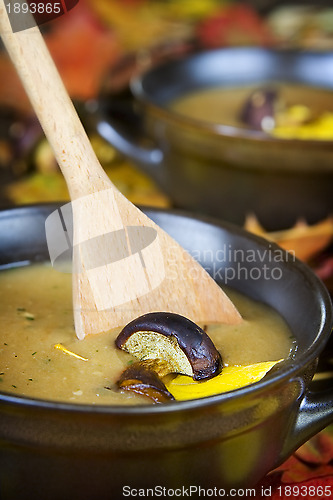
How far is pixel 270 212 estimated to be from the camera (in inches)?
52.2

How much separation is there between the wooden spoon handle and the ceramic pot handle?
0.31 metres

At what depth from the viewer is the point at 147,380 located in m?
0.73

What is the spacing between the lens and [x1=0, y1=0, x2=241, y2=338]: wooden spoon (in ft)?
2.68

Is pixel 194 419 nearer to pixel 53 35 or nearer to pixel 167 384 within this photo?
pixel 167 384

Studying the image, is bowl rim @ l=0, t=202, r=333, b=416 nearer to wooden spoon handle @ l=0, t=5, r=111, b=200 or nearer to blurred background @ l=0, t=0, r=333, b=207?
wooden spoon handle @ l=0, t=5, r=111, b=200

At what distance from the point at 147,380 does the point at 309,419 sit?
157 millimetres

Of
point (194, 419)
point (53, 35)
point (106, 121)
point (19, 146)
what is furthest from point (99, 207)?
point (53, 35)

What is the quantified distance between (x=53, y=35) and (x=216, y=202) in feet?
3.44

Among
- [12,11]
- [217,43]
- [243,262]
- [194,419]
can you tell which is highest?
[12,11]

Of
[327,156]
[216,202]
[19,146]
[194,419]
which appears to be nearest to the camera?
[194,419]

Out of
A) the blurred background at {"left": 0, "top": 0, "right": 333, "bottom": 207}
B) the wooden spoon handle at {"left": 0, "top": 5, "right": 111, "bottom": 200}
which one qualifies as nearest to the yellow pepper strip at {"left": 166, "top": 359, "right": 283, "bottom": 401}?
the wooden spoon handle at {"left": 0, "top": 5, "right": 111, "bottom": 200}

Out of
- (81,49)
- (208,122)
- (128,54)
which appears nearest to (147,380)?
(208,122)

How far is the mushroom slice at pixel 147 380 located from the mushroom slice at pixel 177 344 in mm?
15

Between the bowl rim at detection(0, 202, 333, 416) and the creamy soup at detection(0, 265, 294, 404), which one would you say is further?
the creamy soup at detection(0, 265, 294, 404)
